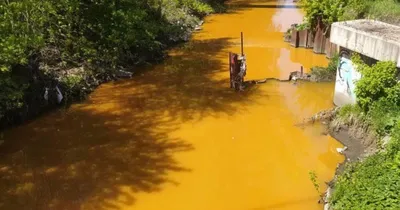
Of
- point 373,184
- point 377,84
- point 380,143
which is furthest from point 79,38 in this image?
point 373,184

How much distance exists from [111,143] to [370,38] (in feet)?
20.7

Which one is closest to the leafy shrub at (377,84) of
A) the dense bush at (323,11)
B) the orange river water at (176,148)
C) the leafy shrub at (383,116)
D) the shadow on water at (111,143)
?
the leafy shrub at (383,116)

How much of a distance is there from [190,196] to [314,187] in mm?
2414

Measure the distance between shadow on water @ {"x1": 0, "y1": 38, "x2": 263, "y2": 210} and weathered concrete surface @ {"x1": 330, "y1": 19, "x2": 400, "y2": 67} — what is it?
3254mm

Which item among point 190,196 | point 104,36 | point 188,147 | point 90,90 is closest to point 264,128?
point 188,147

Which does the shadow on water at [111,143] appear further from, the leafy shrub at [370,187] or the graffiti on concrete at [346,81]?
the leafy shrub at [370,187]

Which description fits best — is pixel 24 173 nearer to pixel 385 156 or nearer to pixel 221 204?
pixel 221 204

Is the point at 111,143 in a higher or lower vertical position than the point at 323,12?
lower

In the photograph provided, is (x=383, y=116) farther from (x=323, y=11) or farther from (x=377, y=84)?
(x=323, y=11)

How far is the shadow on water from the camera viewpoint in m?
8.46

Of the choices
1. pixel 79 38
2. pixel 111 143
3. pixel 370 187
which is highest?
pixel 79 38

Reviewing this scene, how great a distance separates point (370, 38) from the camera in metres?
9.78

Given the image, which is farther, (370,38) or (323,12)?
(323,12)

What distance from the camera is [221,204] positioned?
26.6 feet
